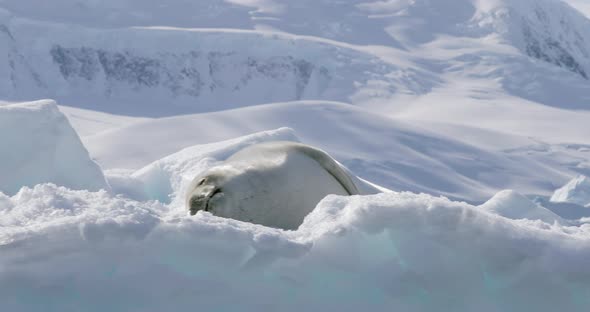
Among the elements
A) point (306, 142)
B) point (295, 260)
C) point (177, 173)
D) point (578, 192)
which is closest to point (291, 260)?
point (295, 260)

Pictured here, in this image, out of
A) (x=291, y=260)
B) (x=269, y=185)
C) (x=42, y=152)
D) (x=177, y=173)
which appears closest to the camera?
(x=291, y=260)

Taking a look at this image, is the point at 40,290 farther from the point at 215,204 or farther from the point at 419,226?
the point at 215,204

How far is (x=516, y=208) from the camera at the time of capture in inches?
246

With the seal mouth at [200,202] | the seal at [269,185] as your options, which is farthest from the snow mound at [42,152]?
the seal mouth at [200,202]

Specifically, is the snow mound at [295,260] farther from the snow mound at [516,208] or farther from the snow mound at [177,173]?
the snow mound at [516,208]

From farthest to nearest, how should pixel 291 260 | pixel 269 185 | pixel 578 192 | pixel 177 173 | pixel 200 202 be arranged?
1. pixel 578 192
2. pixel 177 173
3. pixel 269 185
4. pixel 200 202
5. pixel 291 260

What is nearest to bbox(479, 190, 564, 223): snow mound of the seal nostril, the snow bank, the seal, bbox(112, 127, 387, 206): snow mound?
bbox(112, 127, 387, 206): snow mound

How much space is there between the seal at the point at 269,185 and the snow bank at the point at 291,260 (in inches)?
43.7

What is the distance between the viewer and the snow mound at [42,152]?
5.42m

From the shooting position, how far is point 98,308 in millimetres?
1916

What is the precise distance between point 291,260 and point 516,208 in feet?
14.7

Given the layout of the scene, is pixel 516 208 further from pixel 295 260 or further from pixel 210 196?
pixel 295 260

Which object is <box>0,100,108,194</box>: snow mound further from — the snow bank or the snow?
the snow bank

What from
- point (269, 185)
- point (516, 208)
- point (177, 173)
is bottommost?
point (516, 208)
